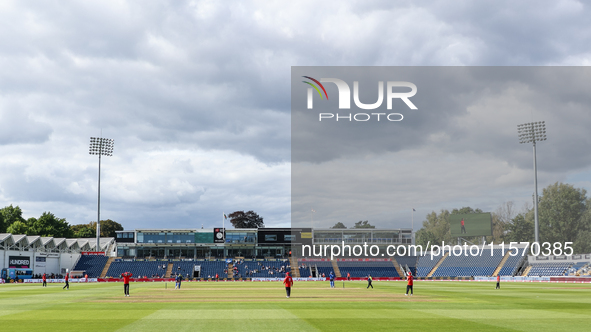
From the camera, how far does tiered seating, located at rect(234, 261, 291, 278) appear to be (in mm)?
101831

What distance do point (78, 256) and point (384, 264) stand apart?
67.9 meters

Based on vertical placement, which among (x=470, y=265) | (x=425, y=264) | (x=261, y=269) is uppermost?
(x=470, y=265)

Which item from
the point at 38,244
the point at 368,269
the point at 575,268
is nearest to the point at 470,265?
the point at 575,268

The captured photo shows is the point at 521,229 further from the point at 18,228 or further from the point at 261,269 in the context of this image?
the point at 18,228

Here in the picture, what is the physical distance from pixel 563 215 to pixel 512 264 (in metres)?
47.7

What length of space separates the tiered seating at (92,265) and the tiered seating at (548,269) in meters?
84.9

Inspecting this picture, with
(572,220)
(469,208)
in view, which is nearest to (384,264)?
(572,220)

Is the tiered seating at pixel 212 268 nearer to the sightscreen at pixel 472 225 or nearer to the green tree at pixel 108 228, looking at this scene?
the sightscreen at pixel 472 225

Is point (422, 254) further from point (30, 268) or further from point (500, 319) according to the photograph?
point (500, 319)

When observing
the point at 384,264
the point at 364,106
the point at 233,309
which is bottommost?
the point at 384,264

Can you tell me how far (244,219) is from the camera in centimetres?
15738

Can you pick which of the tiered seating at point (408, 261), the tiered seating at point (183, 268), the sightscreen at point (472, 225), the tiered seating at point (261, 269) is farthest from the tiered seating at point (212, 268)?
the sightscreen at point (472, 225)

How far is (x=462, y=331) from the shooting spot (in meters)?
17.8

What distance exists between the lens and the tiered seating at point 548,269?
286ft
